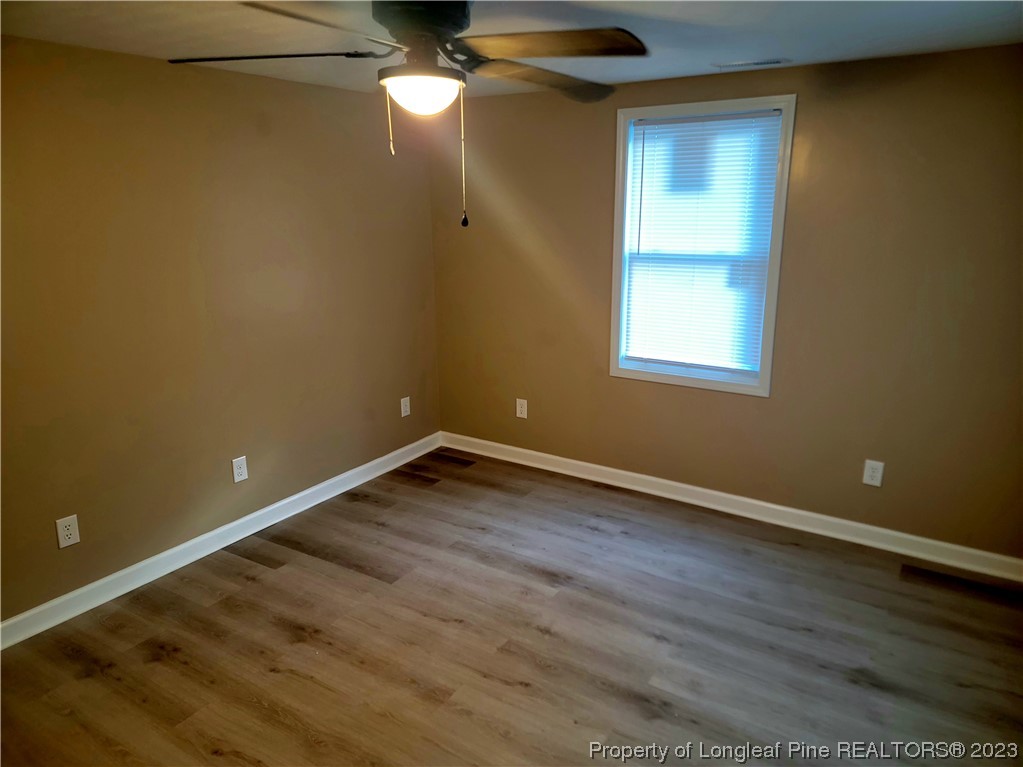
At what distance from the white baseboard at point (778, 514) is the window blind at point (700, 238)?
0.67 m

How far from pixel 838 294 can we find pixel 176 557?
10.5ft

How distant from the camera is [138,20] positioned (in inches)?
78.3

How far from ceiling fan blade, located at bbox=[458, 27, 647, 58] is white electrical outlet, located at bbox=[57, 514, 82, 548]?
7.48 feet

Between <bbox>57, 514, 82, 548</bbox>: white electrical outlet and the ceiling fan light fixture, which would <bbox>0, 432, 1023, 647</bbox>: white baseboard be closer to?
<bbox>57, 514, 82, 548</bbox>: white electrical outlet

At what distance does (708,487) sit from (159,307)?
2.78 meters

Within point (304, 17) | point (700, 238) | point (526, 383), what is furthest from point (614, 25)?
point (526, 383)

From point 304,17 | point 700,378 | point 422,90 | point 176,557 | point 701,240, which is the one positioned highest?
point 304,17

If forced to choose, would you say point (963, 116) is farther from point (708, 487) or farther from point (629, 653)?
point (629, 653)

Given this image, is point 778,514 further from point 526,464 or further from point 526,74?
point 526,74

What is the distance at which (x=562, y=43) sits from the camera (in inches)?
71.5

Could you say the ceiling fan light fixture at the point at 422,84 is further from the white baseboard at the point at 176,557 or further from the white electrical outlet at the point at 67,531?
the white baseboard at the point at 176,557

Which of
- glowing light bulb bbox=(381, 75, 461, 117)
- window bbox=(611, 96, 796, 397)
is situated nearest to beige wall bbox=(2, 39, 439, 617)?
glowing light bulb bbox=(381, 75, 461, 117)

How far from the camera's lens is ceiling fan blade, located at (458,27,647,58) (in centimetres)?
175

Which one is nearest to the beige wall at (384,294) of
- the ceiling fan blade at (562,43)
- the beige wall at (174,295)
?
the beige wall at (174,295)
